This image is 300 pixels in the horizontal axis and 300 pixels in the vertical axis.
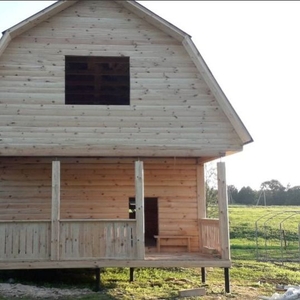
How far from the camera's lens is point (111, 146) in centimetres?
1226

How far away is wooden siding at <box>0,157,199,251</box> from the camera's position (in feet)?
47.5

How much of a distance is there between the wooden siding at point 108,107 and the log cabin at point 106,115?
3cm

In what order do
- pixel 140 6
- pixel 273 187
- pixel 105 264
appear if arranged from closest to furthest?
pixel 105 264 < pixel 140 6 < pixel 273 187

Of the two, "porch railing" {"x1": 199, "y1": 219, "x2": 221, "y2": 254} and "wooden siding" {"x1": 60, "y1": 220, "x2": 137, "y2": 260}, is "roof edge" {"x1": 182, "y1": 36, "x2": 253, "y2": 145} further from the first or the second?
"wooden siding" {"x1": 60, "y1": 220, "x2": 137, "y2": 260}

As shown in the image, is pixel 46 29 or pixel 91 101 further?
pixel 91 101

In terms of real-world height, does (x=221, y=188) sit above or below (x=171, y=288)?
above

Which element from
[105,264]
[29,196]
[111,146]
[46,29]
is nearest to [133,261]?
[105,264]

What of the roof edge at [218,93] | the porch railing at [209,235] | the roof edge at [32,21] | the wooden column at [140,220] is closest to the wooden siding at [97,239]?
the wooden column at [140,220]

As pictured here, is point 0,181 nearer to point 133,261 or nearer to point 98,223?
point 98,223

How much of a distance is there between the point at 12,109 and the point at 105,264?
4595 mm

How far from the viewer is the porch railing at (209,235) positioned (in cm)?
1311

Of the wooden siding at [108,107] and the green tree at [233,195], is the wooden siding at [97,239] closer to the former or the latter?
the wooden siding at [108,107]

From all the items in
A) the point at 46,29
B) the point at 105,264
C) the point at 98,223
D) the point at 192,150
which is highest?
the point at 46,29

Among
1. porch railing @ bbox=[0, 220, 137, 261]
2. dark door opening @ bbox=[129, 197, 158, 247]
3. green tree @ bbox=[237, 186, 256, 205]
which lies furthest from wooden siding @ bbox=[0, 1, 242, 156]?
green tree @ bbox=[237, 186, 256, 205]
